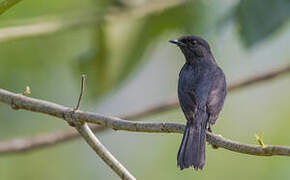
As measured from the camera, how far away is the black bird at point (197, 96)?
434 centimetres

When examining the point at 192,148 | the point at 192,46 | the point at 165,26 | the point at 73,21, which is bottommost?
the point at 192,148

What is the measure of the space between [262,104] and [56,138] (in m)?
4.34

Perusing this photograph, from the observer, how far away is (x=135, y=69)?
606 cm

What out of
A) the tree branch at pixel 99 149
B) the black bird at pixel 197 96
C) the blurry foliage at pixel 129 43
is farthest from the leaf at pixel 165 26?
the tree branch at pixel 99 149

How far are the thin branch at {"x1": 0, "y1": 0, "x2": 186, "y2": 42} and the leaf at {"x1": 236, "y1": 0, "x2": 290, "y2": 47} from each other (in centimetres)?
78

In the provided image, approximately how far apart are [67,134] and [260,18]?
1.95 metres

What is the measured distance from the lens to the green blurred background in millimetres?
5867

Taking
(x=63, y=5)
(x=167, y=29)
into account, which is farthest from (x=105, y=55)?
(x=63, y=5)

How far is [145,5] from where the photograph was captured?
6230 mm

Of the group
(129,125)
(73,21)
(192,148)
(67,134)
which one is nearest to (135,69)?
(73,21)

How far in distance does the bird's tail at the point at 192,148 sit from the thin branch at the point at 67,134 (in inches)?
49.4

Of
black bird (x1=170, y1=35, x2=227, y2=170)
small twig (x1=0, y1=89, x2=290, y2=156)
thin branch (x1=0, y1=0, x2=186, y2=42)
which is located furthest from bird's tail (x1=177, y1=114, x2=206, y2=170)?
thin branch (x1=0, y1=0, x2=186, y2=42)

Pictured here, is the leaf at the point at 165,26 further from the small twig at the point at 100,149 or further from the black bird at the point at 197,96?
the small twig at the point at 100,149

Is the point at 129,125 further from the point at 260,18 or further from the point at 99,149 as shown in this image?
the point at 260,18
